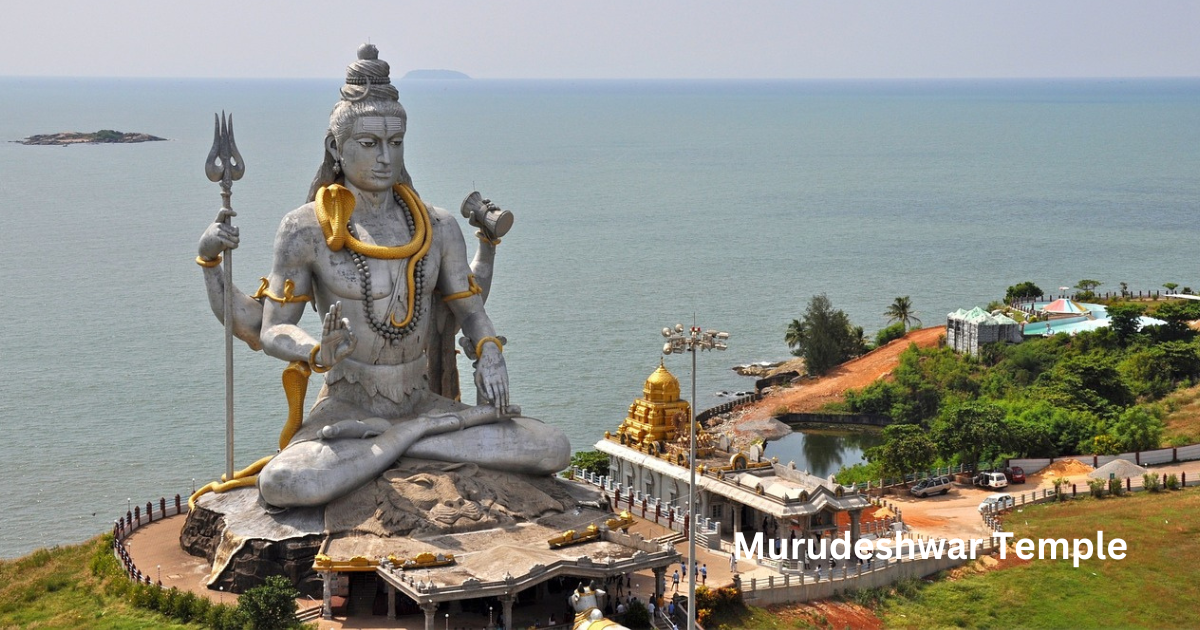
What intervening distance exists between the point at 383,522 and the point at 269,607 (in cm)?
269

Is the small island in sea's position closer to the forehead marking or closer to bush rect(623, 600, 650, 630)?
the forehead marking

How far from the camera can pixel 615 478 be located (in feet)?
119

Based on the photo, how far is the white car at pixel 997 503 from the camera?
35000mm

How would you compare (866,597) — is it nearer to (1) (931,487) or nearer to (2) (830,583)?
(2) (830,583)

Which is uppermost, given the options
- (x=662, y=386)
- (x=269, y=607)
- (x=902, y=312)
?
(x=902, y=312)

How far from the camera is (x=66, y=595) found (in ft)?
94.3

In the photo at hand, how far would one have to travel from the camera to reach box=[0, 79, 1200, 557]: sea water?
153ft

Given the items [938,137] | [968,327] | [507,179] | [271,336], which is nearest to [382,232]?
[271,336]

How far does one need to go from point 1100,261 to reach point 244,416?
50202 mm

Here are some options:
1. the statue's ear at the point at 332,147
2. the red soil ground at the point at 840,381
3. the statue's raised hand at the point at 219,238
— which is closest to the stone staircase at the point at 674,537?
the statue's ear at the point at 332,147

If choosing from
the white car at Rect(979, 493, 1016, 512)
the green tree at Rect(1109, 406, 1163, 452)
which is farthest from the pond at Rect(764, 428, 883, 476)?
the white car at Rect(979, 493, 1016, 512)

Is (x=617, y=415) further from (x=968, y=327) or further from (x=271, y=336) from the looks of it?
(x=271, y=336)

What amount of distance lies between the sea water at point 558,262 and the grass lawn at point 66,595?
7.27 metres

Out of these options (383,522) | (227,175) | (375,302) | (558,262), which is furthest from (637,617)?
(558,262)
